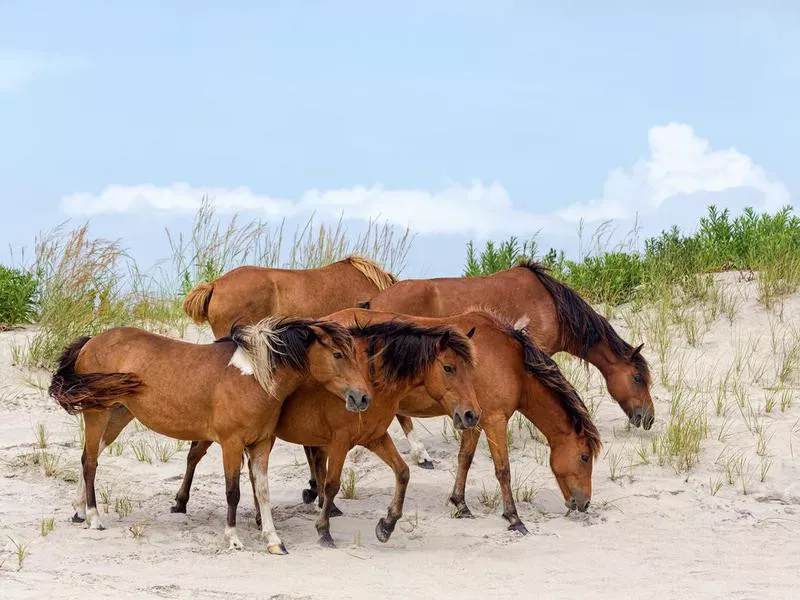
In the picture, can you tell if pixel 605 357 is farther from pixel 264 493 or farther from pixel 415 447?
pixel 264 493

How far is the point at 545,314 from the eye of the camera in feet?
31.6

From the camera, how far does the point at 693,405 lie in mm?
10625

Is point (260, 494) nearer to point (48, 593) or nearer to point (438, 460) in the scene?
point (48, 593)

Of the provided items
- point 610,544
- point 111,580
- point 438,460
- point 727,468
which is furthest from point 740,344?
point 111,580

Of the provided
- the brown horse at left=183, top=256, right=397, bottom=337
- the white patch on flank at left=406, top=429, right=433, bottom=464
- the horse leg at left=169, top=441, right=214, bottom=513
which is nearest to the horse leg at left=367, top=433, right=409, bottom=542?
the horse leg at left=169, top=441, right=214, bottom=513

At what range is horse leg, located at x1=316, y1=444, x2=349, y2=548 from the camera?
7.11 m

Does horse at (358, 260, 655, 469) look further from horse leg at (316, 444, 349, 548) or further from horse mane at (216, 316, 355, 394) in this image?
horse mane at (216, 316, 355, 394)

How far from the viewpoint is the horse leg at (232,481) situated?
6.96 metres

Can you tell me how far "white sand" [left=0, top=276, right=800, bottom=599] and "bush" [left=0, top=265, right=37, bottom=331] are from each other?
94.4 inches

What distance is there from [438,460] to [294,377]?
295 cm

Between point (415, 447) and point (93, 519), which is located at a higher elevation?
point (415, 447)

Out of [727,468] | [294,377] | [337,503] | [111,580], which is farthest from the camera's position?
[727,468]

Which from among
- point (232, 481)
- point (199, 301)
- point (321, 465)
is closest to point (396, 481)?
point (321, 465)

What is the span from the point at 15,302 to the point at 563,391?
7870 millimetres
